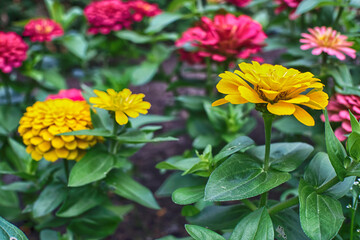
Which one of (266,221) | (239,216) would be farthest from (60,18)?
(266,221)

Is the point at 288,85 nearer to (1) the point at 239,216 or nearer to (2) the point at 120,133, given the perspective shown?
(1) the point at 239,216

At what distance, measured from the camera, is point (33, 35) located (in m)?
1.44

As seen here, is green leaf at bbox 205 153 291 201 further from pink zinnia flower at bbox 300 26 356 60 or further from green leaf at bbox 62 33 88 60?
green leaf at bbox 62 33 88 60

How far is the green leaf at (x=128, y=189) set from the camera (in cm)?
94

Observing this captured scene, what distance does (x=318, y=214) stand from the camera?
2.09 ft

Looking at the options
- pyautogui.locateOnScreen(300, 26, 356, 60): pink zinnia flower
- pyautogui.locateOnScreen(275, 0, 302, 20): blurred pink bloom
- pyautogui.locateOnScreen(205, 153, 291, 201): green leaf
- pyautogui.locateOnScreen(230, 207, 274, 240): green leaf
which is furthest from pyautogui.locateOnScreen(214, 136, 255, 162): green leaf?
pyautogui.locateOnScreen(275, 0, 302, 20): blurred pink bloom

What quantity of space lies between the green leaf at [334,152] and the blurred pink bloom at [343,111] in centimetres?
23

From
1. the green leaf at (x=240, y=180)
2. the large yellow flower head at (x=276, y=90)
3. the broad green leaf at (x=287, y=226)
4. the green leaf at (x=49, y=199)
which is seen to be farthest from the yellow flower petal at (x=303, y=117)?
the green leaf at (x=49, y=199)

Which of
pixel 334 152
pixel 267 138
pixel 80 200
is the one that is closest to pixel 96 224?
pixel 80 200

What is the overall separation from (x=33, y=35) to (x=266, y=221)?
1.20m

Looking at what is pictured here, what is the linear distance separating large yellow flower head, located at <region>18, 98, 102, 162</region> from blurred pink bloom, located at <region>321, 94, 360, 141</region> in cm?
61

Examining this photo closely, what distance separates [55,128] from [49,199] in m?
0.24

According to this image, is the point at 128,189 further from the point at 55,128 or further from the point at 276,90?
the point at 276,90

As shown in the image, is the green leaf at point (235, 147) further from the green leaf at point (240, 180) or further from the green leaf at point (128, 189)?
the green leaf at point (128, 189)
